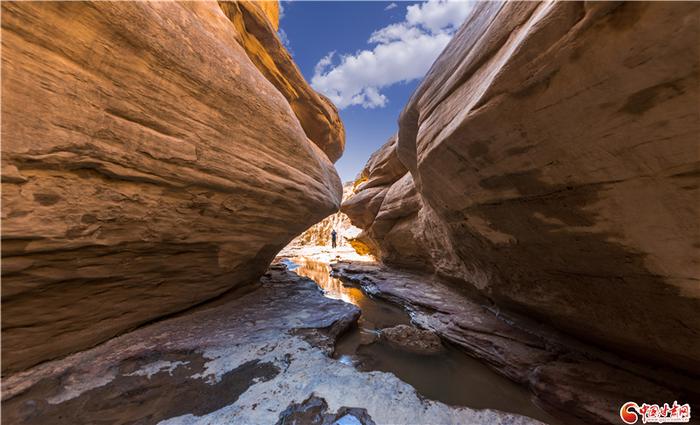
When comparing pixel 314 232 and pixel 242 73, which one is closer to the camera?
pixel 242 73

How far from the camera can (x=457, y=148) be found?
286 centimetres

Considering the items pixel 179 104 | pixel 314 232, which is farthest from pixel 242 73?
pixel 314 232

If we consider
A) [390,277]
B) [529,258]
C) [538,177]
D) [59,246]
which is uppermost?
[538,177]

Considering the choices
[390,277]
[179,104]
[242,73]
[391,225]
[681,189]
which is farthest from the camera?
[391,225]

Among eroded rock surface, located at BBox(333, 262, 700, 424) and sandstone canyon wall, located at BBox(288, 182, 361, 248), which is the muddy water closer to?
eroded rock surface, located at BBox(333, 262, 700, 424)

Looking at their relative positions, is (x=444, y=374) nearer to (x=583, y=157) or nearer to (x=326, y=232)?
(x=583, y=157)

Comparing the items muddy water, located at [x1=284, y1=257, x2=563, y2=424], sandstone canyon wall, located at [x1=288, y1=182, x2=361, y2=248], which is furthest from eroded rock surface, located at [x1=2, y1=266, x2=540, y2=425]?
sandstone canyon wall, located at [x1=288, y1=182, x2=361, y2=248]

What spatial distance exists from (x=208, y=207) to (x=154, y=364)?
200 centimetres

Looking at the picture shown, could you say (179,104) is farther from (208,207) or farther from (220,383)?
(220,383)

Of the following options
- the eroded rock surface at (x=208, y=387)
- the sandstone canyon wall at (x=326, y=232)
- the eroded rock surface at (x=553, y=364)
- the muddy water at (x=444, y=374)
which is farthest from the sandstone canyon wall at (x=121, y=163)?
the sandstone canyon wall at (x=326, y=232)

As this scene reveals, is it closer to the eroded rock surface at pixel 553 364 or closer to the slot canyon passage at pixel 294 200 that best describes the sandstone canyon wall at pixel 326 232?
the eroded rock surface at pixel 553 364

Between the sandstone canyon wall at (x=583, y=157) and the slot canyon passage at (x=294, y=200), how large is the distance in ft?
0.05

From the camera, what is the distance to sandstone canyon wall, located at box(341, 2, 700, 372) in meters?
1.34

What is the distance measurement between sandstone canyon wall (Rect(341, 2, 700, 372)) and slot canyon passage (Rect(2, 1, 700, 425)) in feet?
0.05
